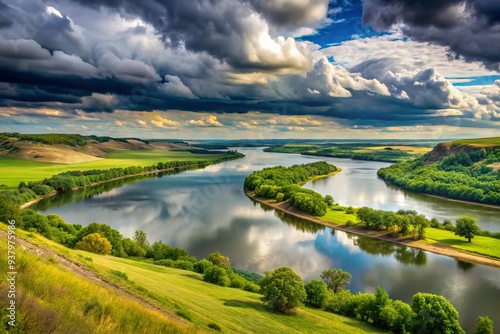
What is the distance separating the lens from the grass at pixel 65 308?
5391 millimetres

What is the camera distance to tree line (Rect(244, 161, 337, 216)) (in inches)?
2776

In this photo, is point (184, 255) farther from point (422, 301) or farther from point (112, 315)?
point (112, 315)

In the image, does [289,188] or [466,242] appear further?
[289,188]

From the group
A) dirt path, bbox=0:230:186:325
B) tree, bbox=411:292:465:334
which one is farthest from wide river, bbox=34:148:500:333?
dirt path, bbox=0:230:186:325

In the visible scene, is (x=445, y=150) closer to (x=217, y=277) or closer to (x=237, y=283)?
(x=237, y=283)

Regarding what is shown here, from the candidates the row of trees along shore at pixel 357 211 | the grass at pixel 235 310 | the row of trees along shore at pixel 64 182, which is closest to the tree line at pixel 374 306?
the grass at pixel 235 310

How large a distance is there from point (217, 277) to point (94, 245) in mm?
13817

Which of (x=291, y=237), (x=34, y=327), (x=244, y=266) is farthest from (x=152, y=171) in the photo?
(x=34, y=327)

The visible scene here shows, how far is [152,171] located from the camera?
150 m

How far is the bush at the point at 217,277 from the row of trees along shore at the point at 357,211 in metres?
37.4

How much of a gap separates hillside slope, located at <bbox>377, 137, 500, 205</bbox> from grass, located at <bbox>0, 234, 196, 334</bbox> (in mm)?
102853

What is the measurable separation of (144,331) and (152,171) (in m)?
149

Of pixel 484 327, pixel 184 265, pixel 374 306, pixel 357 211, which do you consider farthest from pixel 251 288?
pixel 357 211

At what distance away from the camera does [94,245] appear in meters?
33.4
